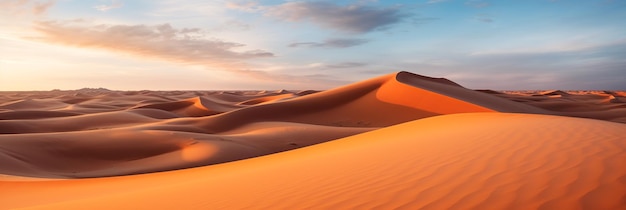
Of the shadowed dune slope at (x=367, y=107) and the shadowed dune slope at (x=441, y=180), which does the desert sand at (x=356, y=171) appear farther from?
the shadowed dune slope at (x=367, y=107)

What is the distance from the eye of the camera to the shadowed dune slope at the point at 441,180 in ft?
9.04

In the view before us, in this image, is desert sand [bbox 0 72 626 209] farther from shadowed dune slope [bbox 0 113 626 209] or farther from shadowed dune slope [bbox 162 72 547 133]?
shadowed dune slope [bbox 162 72 547 133]

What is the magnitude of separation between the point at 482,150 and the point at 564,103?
2792 centimetres

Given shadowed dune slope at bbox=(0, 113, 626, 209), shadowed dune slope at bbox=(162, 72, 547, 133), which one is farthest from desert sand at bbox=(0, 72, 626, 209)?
shadowed dune slope at bbox=(162, 72, 547, 133)

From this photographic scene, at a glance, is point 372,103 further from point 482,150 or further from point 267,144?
point 482,150

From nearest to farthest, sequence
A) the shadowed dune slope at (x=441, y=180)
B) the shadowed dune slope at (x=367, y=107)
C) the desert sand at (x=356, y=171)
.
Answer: the shadowed dune slope at (x=441, y=180), the desert sand at (x=356, y=171), the shadowed dune slope at (x=367, y=107)

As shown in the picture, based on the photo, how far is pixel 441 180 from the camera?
10.8 ft

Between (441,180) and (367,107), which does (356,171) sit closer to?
(441,180)

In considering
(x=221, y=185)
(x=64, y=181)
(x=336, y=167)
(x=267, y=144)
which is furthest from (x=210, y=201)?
(x=267, y=144)

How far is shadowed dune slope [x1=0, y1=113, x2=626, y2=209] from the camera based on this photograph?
2756 millimetres

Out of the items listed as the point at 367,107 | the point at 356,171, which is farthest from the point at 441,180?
the point at 367,107

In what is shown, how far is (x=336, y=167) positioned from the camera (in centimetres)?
443

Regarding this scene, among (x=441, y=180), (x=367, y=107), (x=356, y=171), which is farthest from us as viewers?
(x=367, y=107)

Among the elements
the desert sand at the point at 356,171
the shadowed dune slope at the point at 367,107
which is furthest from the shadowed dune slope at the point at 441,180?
the shadowed dune slope at the point at 367,107
